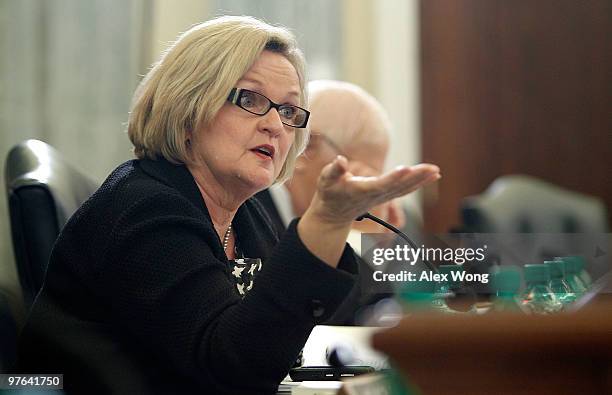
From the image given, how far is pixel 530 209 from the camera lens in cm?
193

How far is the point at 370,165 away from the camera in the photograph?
145cm

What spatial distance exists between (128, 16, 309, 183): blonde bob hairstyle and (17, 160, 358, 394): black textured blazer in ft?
0.14

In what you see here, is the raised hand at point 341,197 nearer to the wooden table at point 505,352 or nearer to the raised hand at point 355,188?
the raised hand at point 355,188

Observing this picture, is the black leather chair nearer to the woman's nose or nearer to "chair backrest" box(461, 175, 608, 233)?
the woman's nose

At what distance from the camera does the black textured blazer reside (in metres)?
0.84

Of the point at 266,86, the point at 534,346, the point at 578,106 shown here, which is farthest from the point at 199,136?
the point at 578,106

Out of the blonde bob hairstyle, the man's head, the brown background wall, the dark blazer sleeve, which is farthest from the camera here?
the brown background wall

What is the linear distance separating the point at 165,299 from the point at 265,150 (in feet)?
0.85

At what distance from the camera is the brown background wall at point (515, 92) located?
2.23 metres

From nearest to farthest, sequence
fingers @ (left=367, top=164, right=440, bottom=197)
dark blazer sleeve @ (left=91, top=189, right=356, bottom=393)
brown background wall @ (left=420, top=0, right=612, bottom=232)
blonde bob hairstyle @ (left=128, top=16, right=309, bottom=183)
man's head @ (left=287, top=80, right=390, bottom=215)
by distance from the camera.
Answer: fingers @ (left=367, top=164, right=440, bottom=197) → dark blazer sleeve @ (left=91, top=189, right=356, bottom=393) → blonde bob hairstyle @ (left=128, top=16, right=309, bottom=183) → man's head @ (left=287, top=80, right=390, bottom=215) → brown background wall @ (left=420, top=0, right=612, bottom=232)

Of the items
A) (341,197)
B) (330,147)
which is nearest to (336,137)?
(330,147)

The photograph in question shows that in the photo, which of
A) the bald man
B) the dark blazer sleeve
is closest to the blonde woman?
the dark blazer sleeve

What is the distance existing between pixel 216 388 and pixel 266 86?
0.38 m

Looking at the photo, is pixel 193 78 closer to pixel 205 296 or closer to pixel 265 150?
pixel 265 150
